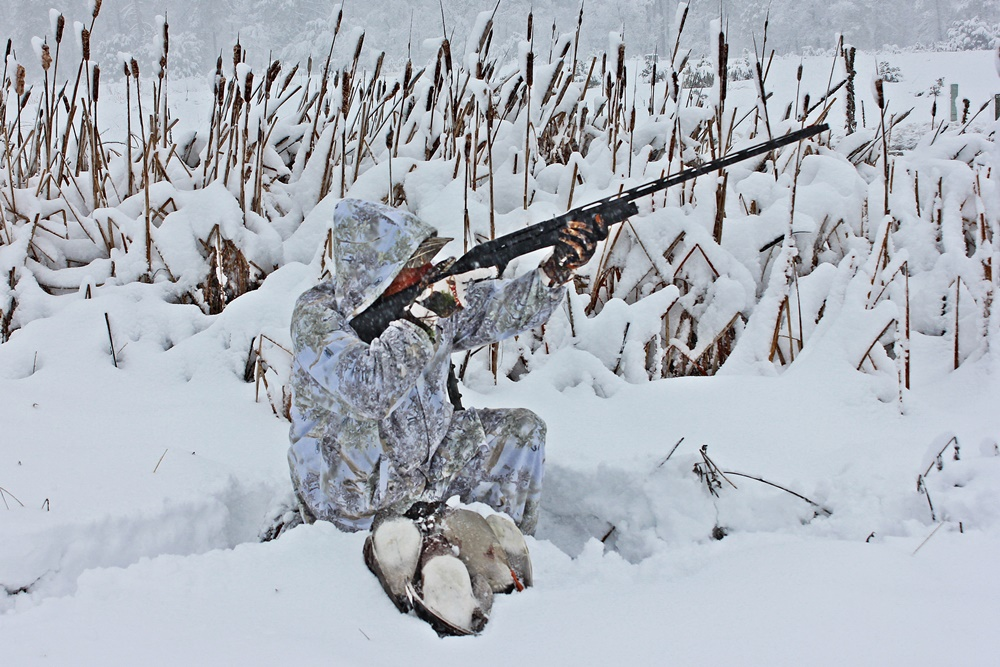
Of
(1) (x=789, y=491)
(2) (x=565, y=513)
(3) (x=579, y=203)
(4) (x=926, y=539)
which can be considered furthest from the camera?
(3) (x=579, y=203)

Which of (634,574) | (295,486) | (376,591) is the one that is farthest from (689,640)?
(295,486)

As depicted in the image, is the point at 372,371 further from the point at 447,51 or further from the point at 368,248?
the point at 447,51

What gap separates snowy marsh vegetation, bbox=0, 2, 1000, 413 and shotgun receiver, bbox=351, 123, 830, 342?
1.99 feet

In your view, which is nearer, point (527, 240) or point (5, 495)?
point (5, 495)

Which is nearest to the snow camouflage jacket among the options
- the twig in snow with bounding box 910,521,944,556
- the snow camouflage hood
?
the snow camouflage hood

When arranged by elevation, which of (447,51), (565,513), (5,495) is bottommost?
(565,513)

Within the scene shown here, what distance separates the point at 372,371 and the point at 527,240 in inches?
22.3

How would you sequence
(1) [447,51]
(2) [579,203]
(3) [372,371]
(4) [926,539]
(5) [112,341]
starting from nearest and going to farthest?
1. (4) [926,539]
2. (3) [372,371]
3. (5) [112,341]
4. (1) [447,51]
5. (2) [579,203]

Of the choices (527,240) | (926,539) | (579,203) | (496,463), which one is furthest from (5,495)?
(579,203)

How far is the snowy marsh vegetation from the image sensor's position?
7.79 ft

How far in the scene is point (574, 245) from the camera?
70.9 inches

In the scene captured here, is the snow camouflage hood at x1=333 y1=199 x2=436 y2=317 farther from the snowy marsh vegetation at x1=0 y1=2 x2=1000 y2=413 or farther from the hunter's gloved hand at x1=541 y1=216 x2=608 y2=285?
the snowy marsh vegetation at x1=0 y1=2 x2=1000 y2=413

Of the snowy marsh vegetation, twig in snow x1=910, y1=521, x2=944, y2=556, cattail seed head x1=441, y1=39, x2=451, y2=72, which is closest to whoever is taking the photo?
twig in snow x1=910, y1=521, x2=944, y2=556

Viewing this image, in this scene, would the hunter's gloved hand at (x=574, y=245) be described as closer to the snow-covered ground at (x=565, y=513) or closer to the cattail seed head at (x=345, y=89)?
the snow-covered ground at (x=565, y=513)
